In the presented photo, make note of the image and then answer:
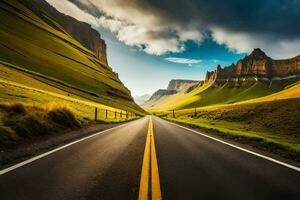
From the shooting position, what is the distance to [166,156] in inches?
294

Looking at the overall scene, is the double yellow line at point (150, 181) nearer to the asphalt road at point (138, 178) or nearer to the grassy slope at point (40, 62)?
the asphalt road at point (138, 178)

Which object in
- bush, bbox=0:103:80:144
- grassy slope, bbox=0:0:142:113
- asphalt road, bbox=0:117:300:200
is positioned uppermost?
grassy slope, bbox=0:0:142:113

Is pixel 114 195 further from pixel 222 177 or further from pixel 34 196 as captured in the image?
pixel 222 177

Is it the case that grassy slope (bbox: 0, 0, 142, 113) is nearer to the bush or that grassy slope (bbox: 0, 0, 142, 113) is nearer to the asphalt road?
the bush

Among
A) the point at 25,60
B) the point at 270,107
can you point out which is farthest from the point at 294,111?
the point at 25,60

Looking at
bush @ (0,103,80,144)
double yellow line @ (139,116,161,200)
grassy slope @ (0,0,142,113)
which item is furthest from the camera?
grassy slope @ (0,0,142,113)

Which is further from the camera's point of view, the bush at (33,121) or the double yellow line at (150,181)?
the bush at (33,121)

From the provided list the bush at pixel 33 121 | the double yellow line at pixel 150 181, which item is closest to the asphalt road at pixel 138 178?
the double yellow line at pixel 150 181

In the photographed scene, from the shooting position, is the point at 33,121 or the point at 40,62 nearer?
the point at 33,121

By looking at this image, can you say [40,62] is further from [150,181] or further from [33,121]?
[150,181]

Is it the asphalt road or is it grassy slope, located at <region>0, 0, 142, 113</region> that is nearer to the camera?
the asphalt road

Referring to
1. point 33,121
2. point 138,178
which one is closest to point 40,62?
point 33,121

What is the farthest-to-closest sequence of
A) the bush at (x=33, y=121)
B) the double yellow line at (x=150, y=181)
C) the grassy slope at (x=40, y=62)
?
the grassy slope at (x=40, y=62), the bush at (x=33, y=121), the double yellow line at (x=150, y=181)

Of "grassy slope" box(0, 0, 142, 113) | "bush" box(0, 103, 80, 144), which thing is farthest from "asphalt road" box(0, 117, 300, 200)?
"grassy slope" box(0, 0, 142, 113)
